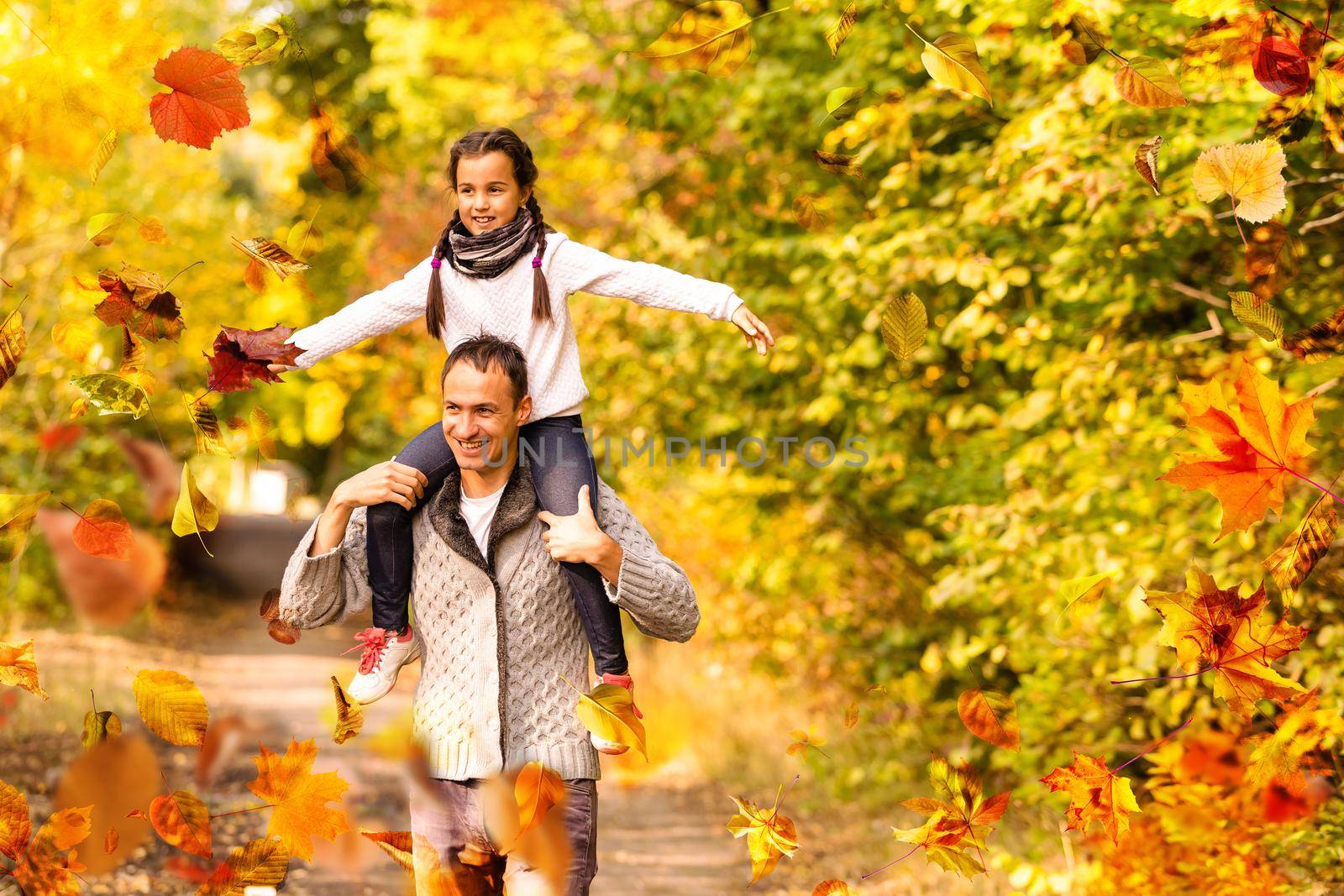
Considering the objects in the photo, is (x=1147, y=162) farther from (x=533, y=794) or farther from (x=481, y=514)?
(x=533, y=794)

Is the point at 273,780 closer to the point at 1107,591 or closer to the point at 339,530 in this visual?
the point at 339,530

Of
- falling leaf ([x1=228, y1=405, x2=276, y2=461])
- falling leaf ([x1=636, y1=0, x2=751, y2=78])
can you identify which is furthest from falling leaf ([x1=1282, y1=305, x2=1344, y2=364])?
falling leaf ([x1=228, y1=405, x2=276, y2=461])

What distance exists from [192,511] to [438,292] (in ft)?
2.17

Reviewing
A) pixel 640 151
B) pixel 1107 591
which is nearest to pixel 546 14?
pixel 640 151

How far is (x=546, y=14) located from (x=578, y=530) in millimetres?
11699

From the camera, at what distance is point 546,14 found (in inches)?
525

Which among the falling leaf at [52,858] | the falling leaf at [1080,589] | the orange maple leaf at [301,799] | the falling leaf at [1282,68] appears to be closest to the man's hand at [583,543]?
the orange maple leaf at [301,799]

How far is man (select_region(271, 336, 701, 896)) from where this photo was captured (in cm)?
259

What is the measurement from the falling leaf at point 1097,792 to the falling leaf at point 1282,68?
1466 millimetres

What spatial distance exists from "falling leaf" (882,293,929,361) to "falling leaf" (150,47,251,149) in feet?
4.54

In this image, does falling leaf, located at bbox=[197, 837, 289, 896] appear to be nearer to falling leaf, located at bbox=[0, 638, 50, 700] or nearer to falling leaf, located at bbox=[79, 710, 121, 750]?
falling leaf, located at bbox=[79, 710, 121, 750]

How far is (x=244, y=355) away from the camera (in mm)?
2678

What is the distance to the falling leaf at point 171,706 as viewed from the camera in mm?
2746

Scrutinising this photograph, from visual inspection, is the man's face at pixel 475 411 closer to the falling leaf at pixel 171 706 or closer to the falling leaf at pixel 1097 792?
the falling leaf at pixel 171 706
